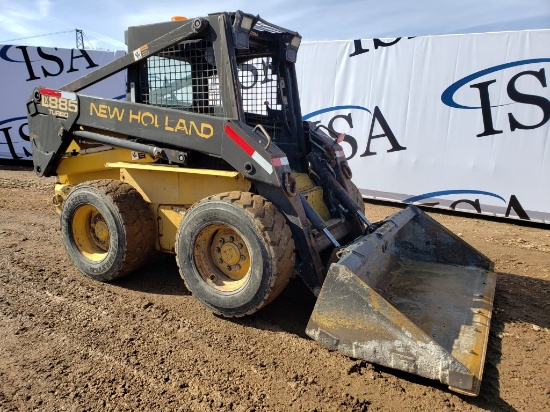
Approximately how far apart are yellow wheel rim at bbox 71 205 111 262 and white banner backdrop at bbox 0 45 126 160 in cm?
715

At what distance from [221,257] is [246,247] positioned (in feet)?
0.94

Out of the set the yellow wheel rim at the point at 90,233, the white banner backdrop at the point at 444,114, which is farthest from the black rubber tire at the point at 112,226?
the white banner backdrop at the point at 444,114

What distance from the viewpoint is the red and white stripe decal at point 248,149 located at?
129 inches

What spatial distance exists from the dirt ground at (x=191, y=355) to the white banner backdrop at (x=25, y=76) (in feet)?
25.6

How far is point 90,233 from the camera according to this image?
4430mm

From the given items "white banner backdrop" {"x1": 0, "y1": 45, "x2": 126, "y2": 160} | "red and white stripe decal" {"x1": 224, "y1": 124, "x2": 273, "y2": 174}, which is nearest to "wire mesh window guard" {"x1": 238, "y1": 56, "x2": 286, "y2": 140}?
"red and white stripe decal" {"x1": 224, "y1": 124, "x2": 273, "y2": 174}

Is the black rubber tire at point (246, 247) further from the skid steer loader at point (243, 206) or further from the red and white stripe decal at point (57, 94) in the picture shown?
the red and white stripe decal at point (57, 94)

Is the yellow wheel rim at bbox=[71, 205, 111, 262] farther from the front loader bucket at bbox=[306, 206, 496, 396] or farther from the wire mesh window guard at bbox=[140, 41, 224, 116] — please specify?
the front loader bucket at bbox=[306, 206, 496, 396]

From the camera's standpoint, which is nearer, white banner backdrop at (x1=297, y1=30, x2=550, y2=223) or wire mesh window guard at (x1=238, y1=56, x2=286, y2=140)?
wire mesh window guard at (x1=238, y1=56, x2=286, y2=140)

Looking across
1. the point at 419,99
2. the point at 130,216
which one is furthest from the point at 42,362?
the point at 419,99

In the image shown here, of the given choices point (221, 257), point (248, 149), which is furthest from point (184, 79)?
point (221, 257)

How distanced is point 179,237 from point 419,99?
577 centimetres

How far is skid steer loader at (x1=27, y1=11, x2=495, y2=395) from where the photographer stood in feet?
9.46

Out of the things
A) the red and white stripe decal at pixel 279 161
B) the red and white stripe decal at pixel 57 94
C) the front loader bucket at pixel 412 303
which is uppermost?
the red and white stripe decal at pixel 57 94
